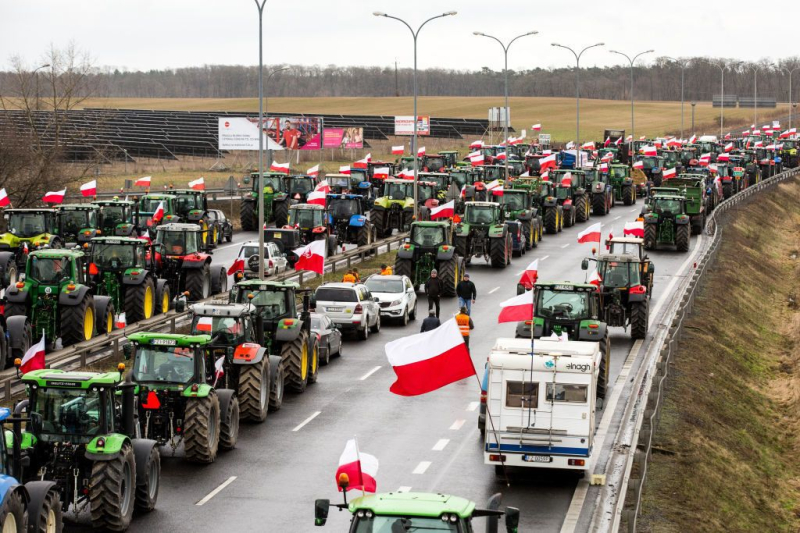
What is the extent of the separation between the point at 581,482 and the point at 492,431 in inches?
67.3

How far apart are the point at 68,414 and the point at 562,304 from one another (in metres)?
13.9

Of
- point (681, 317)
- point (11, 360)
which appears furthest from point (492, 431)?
point (681, 317)

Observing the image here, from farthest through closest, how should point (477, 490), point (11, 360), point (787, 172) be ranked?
point (787, 172) < point (11, 360) < point (477, 490)

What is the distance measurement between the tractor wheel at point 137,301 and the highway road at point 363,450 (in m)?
5.69

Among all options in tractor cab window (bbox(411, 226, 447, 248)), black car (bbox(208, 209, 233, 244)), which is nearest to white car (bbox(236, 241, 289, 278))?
tractor cab window (bbox(411, 226, 447, 248))

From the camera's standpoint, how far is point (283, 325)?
90.1ft

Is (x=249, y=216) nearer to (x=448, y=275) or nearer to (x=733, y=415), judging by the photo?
(x=448, y=275)

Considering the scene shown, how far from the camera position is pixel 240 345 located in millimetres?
24453

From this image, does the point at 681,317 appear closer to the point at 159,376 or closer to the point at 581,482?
the point at 581,482

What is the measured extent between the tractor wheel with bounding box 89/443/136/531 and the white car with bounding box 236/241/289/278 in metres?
25.9

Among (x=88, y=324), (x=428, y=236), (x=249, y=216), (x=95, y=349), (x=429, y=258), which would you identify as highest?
(x=428, y=236)

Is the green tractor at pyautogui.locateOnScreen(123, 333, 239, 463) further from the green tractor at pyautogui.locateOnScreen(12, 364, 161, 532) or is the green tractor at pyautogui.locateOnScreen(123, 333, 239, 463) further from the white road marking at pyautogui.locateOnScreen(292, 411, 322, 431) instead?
the white road marking at pyautogui.locateOnScreen(292, 411, 322, 431)

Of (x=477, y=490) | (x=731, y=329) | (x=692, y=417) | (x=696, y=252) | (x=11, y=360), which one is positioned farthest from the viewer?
(x=696, y=252)

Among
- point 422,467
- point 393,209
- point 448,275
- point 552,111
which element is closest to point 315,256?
point 448,275
